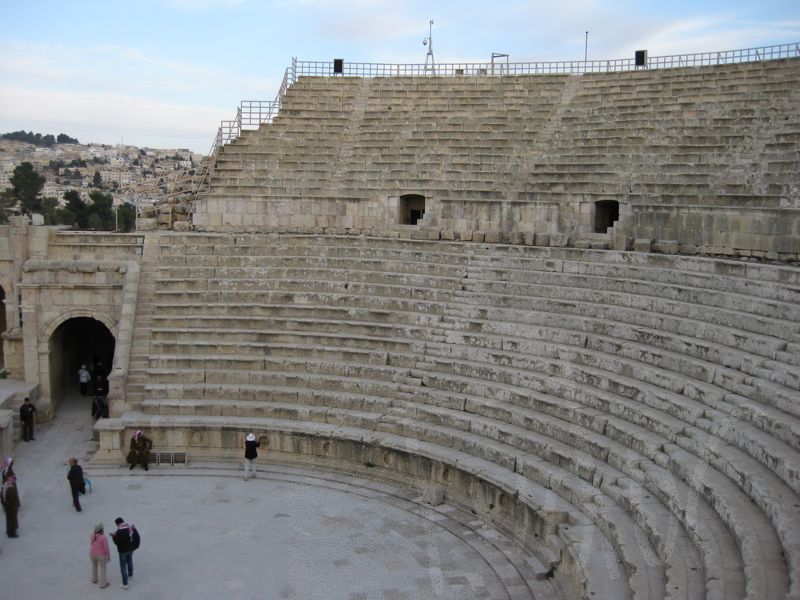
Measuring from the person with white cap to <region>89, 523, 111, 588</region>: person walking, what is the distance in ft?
12.0

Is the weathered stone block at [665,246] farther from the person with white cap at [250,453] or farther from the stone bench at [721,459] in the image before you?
the person with white cap at [250,453]

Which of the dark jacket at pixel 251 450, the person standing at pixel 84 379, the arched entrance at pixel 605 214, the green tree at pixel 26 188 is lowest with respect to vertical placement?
the dark jacket at pixel 251 450

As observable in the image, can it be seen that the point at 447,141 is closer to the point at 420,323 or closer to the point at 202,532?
the point at 420,323

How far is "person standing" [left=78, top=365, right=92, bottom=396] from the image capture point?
748 inches

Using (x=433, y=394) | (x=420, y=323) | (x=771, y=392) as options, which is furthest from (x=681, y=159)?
(x=771, y=392)

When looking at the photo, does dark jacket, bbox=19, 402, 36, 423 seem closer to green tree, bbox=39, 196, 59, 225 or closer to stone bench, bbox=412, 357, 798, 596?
stone bench, bbox=412, 357, 798, 596

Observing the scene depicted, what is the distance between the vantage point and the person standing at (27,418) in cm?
1647

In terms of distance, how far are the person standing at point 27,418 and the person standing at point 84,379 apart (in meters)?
2.34

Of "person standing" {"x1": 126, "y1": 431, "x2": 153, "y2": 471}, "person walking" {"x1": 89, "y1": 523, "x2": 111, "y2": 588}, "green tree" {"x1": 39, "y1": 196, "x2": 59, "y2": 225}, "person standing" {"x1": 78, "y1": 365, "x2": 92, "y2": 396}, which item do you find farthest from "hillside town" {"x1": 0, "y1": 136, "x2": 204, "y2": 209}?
"person walking" {"x1": 89, "y1": 523, "x2": 111, "y2": 588}

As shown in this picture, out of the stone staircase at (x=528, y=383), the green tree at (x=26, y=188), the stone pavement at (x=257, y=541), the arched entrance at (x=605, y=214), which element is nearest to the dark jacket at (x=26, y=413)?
the stone pavement at (x=257, y=541)

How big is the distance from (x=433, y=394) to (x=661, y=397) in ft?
13.5

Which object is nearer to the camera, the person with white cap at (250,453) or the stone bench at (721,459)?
the stone bench at (721,459)

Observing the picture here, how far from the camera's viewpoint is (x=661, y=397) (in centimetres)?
1195

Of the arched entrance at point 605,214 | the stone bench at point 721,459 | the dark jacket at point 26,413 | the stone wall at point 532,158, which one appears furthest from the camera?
the arched entrance at point 605,214
